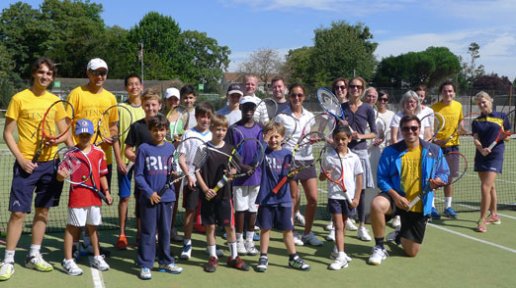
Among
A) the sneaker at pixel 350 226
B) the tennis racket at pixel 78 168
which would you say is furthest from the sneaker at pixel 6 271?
the sneaker at pixel 350 226

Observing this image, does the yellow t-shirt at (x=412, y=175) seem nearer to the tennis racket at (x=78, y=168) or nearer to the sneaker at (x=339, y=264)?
the sneaker at (x=339, y=264)

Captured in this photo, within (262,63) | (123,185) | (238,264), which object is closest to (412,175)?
(238,264)

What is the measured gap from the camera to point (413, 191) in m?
5.99

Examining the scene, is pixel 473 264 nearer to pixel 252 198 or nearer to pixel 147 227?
pixel 252 198

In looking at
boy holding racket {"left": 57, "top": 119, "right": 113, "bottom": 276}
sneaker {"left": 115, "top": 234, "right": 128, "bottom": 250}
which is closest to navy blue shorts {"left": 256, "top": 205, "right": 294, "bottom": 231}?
boy holding racket {"left": 57, "top": 119, "right": 113, "bottom": 276}

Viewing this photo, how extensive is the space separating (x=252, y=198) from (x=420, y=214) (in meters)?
1.85

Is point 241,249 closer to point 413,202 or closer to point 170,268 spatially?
point 170,268

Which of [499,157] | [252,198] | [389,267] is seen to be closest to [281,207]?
[252,198]

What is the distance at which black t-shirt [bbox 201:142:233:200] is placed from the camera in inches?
212

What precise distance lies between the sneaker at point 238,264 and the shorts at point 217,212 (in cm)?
38

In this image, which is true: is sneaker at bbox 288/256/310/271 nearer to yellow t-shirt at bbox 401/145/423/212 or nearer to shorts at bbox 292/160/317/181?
shorts at bbox 292/160/317/181

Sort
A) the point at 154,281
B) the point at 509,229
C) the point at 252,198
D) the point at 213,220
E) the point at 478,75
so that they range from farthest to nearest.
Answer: the point at 478,75 → the point at 509,229 → the point at 252,198 → the point at 213,220 → the point at 154,281

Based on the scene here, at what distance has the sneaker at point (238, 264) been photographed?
5.40 metres

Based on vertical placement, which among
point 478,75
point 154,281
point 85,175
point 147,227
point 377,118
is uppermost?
point 478,75
